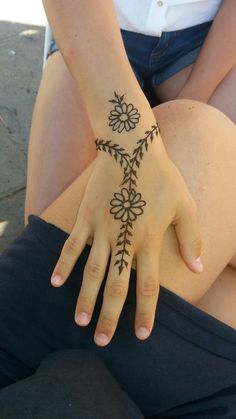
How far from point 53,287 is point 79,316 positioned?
0.18 feet

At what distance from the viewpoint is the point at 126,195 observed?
79cm

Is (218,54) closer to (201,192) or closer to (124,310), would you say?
(201,192)

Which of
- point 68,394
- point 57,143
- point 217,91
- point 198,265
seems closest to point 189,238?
point 198,265

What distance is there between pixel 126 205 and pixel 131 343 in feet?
0.66

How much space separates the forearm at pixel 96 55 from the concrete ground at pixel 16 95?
2.16ft

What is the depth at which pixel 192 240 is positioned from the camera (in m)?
0.78

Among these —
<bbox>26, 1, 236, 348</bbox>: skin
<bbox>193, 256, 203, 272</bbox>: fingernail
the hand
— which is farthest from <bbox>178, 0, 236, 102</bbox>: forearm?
<bbox>193, 256, 203, 272</bbox>: fingernail

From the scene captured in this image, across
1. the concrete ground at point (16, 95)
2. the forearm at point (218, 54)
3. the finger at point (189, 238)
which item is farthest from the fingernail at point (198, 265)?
the concrete ground at point (16, 95)

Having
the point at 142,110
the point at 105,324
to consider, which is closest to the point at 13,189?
the point at 142,110

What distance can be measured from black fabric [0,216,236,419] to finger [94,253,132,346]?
0.02 metres

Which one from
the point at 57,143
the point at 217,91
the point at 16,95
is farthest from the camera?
the point at 16,95

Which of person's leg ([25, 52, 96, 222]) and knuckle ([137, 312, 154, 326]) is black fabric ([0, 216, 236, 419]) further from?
person's leg ([25, 52, 96, 222])

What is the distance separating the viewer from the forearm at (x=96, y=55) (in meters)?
0.85

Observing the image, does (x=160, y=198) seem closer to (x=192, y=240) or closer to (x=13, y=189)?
(x=192, y=240)
